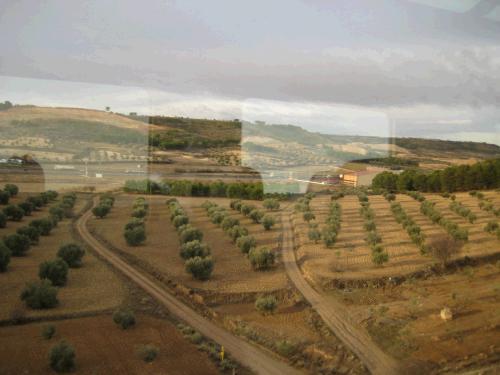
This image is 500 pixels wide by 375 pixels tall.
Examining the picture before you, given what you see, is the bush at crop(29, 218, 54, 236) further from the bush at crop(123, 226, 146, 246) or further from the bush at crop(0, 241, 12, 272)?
the bush at crop(0, 241, 12, 272)

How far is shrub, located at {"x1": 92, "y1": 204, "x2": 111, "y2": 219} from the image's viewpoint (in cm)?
1869

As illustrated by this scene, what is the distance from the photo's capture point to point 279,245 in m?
17.2

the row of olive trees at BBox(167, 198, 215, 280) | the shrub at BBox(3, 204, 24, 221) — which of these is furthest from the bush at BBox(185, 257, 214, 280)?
the shrub at BBox(3, 204, 24, 221)

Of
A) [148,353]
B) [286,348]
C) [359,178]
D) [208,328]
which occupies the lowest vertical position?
[208,328]

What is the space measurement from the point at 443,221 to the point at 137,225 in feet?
34.9

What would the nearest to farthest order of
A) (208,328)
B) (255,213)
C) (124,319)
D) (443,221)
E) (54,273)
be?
(124,319) → (208,328) → (54,273) → (443,221) → (255,213)

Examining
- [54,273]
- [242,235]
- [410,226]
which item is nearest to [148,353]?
[54,273]

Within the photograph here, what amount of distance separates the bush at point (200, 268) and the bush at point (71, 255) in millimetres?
2699

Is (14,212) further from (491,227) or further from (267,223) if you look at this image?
(491,227)

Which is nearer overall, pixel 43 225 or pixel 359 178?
pixel 43 225

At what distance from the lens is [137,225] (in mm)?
17984

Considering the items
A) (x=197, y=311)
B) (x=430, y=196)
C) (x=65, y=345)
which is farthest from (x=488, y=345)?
(x=430, y=196)

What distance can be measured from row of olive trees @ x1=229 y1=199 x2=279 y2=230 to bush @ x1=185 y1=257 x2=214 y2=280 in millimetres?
6865

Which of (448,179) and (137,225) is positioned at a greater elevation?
(448,179)
